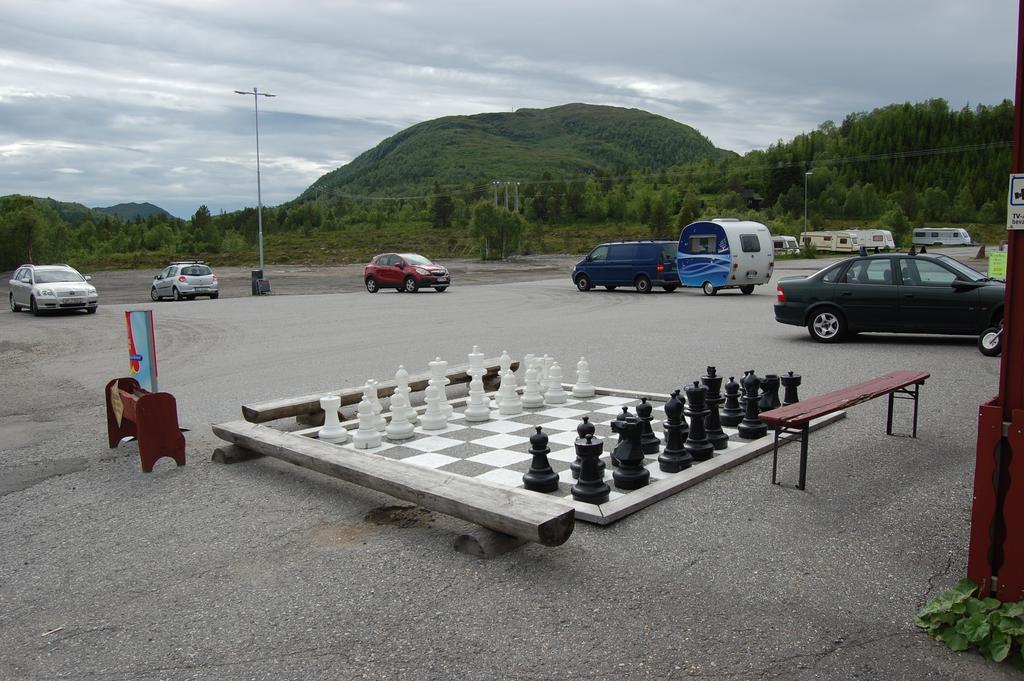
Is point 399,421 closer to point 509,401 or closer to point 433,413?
point 433,413

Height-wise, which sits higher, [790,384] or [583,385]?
[790,384]

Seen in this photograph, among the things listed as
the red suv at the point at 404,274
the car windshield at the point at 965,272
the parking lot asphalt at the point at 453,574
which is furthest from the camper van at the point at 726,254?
the parking lot asphalt at the point at 453,574

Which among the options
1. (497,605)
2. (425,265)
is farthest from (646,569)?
(425,265)

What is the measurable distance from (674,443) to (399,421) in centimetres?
252

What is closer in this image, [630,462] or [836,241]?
[630,462]

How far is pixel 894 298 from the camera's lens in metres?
13.4

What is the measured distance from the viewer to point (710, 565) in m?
4.30

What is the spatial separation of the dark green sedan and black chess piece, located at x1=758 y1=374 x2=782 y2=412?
7.20m

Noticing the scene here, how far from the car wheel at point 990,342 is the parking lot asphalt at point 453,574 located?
4.20 meters

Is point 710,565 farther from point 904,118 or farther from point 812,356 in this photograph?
point 904,118

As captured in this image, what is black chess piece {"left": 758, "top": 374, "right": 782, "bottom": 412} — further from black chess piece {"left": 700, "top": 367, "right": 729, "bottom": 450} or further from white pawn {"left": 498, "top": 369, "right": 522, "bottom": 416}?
white pawn {"left": 498, "top": 369, "right": 522, "bottom": 416}

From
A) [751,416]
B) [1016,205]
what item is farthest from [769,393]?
[1016,205]

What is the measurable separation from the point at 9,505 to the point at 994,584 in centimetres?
617

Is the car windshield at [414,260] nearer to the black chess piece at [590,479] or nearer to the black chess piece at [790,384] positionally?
the black chess piece at [790,384]
